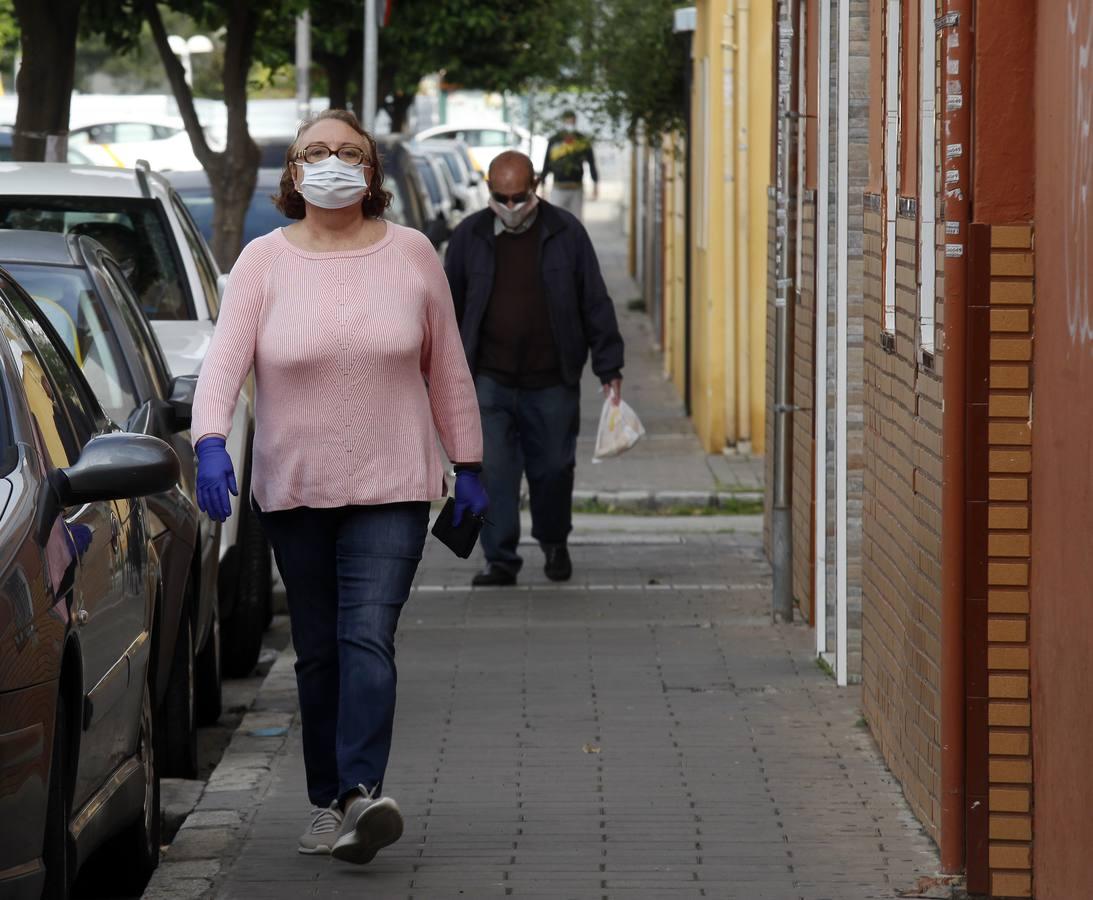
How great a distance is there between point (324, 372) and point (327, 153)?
1.91ft

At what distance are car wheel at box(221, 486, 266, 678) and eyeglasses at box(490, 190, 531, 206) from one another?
6.38 feet

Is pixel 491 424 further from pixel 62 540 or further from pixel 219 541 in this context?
pixel 62 540

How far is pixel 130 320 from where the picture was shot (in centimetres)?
747

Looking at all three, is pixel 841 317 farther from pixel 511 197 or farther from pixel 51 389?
pixel 51 389

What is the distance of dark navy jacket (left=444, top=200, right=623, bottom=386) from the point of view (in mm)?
10078

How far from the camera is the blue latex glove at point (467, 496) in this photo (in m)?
5.92

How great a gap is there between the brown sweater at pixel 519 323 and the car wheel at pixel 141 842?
15.1ft

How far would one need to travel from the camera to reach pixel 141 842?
553 cm

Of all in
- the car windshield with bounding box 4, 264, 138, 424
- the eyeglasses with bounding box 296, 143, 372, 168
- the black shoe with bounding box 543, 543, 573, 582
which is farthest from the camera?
the black shoe with bounding box 543, 543, 573, 582

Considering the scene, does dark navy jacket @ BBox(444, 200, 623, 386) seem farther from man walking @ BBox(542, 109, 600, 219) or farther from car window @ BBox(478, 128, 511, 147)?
car window @ BBox(478, 128, 511, 147)

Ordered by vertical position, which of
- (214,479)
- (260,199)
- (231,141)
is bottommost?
(214,479)

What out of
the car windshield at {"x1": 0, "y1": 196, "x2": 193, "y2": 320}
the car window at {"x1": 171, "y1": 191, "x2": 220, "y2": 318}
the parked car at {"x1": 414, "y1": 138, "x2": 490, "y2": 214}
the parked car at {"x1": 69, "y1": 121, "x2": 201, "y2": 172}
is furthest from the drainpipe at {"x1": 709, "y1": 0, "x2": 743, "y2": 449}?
the parked car at {"x1": 414, "y1": 138, "x2": 490, "y2": 214}

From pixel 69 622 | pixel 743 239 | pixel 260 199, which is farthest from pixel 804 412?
pixel 260 199

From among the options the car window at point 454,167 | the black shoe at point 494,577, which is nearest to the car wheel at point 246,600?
the black shoe at point 494,577
